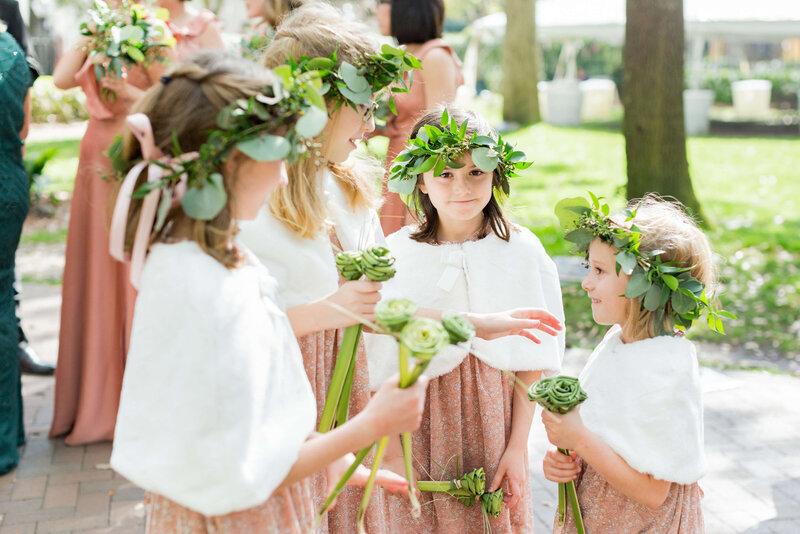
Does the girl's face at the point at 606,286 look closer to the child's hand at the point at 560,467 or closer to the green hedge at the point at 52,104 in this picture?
the child's hand at the point at 560,467

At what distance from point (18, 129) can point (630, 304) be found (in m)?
3.33

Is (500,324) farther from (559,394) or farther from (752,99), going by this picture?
(752,99)

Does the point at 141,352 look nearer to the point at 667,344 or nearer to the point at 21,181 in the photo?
the point at 667,344

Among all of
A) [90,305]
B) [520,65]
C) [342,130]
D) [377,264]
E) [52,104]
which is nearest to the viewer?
[377,264]

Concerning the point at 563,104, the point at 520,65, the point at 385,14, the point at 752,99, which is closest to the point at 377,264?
the point at 385,14

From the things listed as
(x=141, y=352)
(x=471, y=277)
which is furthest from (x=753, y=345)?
(x=141, y=352)

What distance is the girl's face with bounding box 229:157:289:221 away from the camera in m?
1.86

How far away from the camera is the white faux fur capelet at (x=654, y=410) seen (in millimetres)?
2385

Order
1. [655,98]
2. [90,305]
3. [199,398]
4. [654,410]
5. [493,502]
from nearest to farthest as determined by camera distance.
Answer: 1. [199,398]
2. [654,410]
3. [493,502]
4. [90,305]
5. [655,98]

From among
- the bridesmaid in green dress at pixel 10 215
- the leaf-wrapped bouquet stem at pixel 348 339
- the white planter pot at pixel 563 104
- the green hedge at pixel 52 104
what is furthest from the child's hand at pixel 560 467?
the green hedge at pixel 52 104

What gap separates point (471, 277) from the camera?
2979mm

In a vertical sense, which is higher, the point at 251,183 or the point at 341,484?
the point at 251,183

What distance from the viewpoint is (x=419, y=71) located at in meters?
5.33

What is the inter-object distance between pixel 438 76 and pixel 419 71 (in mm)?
163
